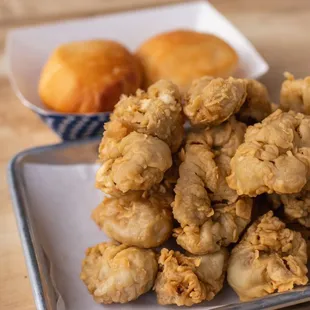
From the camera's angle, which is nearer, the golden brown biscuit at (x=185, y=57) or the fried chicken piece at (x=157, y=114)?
the fried chicken piece at (x=157, y=114)

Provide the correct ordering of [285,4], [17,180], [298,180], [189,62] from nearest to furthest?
[298,180], [17,180], [189,62], [285,4]

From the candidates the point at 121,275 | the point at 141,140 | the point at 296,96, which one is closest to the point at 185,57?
the point at 296,96

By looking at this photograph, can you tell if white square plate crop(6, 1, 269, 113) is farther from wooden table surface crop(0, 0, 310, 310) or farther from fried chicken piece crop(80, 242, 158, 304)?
fried chicken piece crop(80, 242, 158, 304)

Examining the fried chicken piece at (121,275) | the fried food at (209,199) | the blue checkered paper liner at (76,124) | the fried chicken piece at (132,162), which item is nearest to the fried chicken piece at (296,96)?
the fried food at (209,199)

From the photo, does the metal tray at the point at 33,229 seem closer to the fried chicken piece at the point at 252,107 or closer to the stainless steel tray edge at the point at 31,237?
the stainless steel tray edge at the point at 31,237

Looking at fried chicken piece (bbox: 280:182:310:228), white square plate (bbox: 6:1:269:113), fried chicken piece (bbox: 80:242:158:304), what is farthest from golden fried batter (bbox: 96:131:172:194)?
white square plate (bbox: 6:1:269:113)

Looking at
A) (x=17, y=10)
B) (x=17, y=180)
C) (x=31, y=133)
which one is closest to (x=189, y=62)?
(x=31, y=133)

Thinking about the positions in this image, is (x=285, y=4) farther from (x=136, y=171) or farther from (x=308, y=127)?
(x=136, y=171)

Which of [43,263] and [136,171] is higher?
[136,171]
